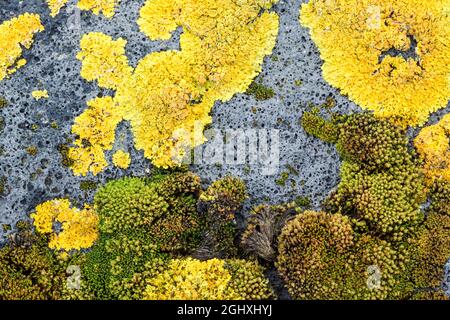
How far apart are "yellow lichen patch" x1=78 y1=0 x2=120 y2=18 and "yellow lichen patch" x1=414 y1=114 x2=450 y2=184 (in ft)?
12.2

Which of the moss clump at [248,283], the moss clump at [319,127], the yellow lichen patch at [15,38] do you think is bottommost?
the moss clump at [248,283]

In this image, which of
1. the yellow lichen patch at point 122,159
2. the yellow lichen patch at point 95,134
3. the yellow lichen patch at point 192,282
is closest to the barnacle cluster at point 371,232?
the yellow lichen patch at point 192,282

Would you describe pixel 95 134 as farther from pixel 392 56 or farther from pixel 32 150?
pixel 392 56

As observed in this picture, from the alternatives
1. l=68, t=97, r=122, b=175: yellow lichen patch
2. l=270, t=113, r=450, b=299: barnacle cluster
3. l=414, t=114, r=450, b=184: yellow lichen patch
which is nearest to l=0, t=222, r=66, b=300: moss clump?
l=68, t=97, r=122, b=175: yellow lichen patch

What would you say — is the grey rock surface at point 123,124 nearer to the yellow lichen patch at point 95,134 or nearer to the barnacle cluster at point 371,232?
the yellow lichen patch at point 95,134

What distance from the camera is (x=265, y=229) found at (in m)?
5.96

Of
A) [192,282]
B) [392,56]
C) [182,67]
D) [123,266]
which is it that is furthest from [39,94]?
[392,56]

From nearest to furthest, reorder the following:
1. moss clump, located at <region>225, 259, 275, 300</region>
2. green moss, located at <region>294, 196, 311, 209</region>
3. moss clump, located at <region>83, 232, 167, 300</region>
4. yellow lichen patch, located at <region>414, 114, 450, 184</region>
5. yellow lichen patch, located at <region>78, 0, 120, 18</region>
Result: moss clump, located at <region>225, 259, 275, 300</region>
moss clump, located at <region>83, 232, 167, 300</region>
yellow lichen patch, located at <region>414, 114, 450, 184</region>
green moss, located at <region>294, 196, 311, 209</region>
yellow lichen patch, located at <region>78, 0, 120, 18</region>

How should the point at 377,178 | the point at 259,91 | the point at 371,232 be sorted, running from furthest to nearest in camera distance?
the point at 259,91, the point at 377,178, the point at 371,232

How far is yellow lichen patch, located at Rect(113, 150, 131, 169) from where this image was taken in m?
6.38

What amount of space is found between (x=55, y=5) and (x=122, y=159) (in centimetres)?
200

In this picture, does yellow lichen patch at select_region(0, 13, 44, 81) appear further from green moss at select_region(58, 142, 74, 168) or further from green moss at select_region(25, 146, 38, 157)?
green moss at select_region(58, 142, 74, 168)

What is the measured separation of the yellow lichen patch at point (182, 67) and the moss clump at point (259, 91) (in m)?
0.07

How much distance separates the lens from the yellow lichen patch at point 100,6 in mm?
6652
